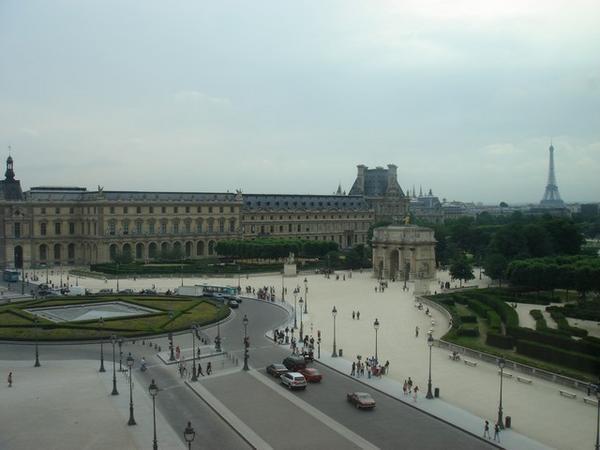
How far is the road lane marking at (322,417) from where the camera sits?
26.4m

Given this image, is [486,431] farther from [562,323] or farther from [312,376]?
[562,323]

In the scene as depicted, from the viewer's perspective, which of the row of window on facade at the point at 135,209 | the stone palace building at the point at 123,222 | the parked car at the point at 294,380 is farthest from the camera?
the row of window on facade at the point at 135,209

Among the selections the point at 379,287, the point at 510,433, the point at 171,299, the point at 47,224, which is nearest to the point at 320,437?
the point at 510,433

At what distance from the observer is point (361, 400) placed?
3091 cm

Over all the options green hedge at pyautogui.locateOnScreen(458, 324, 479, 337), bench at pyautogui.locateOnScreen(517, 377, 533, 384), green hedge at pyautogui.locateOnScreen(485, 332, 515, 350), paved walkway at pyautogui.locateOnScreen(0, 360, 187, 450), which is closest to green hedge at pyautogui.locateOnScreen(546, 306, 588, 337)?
green hedge at pyautogui.locateOnScreen(485, 332, 515, 350)

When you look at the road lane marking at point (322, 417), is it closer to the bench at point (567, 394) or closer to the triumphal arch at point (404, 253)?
the bench at point (567, 394)

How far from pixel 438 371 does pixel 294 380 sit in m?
9.24

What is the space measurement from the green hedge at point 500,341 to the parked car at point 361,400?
50.6ft

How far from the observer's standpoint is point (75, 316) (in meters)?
56.3

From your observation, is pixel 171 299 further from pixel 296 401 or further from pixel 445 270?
pixel 445 270

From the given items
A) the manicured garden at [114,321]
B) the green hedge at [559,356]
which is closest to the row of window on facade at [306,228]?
the manicured garden at [114,321]

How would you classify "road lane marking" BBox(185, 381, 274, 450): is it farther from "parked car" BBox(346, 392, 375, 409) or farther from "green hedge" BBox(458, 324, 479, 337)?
"green hedge" BBox(458, 324, 479, 337)

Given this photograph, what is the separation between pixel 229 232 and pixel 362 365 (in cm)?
8684

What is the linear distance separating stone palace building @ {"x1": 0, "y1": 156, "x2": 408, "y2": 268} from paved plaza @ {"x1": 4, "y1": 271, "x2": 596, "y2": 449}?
47.7m
